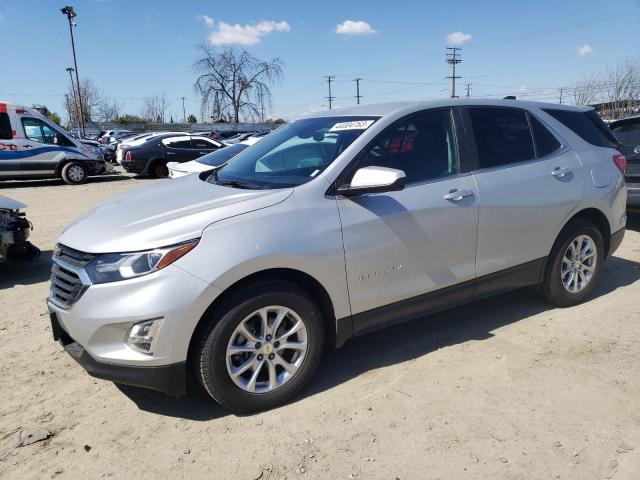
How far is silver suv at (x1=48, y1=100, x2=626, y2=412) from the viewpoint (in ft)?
8.95

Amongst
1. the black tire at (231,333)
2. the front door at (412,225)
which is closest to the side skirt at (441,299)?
the front door at (412,225)

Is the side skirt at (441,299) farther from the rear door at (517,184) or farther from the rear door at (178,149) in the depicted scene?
the rear door at (178,149)

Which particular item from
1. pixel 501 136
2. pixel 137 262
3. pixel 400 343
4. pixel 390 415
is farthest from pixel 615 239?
pixel 137 262

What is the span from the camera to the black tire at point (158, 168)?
56.0 feet

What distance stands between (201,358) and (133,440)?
0.58 m

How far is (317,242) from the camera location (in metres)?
3.03

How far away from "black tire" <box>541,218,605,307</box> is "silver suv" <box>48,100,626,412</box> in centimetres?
2

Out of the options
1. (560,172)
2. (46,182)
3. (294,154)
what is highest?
(294,154)

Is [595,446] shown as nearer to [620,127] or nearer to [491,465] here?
[491,465]

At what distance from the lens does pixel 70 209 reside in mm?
10625

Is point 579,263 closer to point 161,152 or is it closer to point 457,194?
point 457,194

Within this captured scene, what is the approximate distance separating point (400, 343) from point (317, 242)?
136 centimetres

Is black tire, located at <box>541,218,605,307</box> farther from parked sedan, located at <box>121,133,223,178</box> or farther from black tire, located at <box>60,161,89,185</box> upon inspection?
black tire, located at <box>60,161,89,185</box>

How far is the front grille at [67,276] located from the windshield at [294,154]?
3.55 feet
